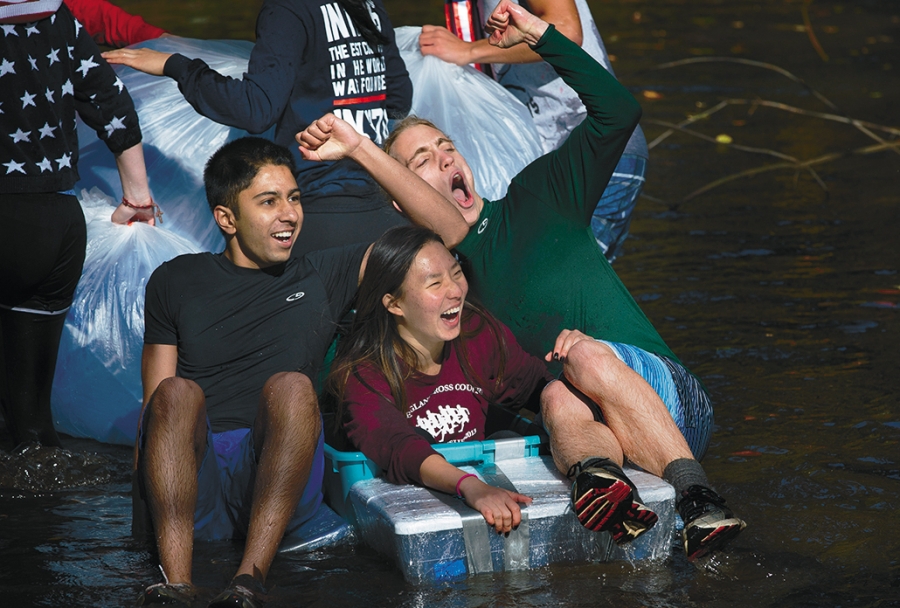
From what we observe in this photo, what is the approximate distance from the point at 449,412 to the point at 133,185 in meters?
1.31

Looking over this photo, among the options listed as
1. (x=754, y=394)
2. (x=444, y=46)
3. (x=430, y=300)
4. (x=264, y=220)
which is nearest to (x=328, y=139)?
(x=264, y=220)

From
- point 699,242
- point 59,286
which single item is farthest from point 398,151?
point 699,242

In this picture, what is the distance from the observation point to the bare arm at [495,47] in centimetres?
402

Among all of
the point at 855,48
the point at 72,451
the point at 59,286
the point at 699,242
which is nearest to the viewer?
the point at 59,286

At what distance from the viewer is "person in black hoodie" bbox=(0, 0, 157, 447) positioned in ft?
10.5

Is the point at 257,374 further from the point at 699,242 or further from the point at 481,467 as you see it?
the point at 699,242

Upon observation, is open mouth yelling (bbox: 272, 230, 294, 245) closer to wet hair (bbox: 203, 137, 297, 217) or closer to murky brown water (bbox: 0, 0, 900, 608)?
wet hair (bbox: 203, 137, 297, 217)

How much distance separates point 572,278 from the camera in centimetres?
319

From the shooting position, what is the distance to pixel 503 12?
316 cm

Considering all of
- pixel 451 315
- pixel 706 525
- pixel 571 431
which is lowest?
pixel 706 525

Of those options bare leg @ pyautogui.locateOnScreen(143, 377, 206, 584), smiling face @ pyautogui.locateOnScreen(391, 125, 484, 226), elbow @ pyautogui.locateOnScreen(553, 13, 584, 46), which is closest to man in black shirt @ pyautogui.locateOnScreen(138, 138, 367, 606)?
bare leg @ pyautogui.locateOnScreen(143, 377, 206, 584)

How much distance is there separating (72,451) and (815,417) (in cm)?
238

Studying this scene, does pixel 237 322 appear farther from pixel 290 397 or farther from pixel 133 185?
pixel 133 185

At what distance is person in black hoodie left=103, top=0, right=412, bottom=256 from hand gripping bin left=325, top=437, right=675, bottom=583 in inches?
38.7
